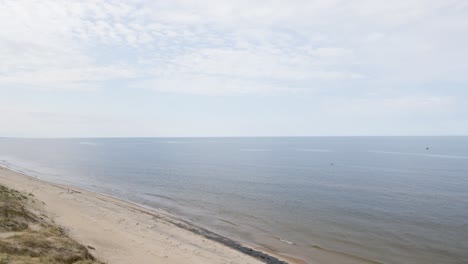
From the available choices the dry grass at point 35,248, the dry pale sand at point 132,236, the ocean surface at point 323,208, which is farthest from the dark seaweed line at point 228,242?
the dry grass at point 35,248

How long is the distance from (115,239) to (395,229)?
33930mm

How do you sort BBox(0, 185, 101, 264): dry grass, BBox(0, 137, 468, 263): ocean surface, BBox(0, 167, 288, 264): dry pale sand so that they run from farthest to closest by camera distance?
BBox(0, 137, 468, 263): ocean surface
BBox(0, 167, 288, 264): dry pale sand
BBox(0, 185, 101, 264): dry grass

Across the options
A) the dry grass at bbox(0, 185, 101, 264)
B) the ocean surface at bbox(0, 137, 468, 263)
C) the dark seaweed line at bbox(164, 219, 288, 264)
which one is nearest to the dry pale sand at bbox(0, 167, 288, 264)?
the dark seaweed line at bbox(164, 219, 288, 264)

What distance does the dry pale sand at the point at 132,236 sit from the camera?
24144 mm

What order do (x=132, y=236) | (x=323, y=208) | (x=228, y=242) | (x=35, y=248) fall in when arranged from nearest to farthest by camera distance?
(x=35, y=248) → (x=132, y=236) → (x=228, y=242) → (x=323, y=208)

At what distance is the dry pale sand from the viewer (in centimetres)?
2414

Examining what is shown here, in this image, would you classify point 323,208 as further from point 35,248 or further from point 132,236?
point 35,248

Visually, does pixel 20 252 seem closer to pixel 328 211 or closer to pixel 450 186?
pixel 328 211

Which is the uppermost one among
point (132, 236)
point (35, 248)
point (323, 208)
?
point (35, 248)

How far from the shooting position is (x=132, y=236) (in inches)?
1158

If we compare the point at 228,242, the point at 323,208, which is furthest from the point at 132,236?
the point at 323,208

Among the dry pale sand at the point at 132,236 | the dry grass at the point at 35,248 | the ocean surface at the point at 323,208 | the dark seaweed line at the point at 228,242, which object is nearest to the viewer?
the dry grass at the point at 35,248

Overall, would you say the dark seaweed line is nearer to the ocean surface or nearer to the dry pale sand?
the dry pale sand

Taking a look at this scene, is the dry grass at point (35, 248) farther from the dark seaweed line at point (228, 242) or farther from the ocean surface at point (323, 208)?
the ocean surface at point (323, 208)
